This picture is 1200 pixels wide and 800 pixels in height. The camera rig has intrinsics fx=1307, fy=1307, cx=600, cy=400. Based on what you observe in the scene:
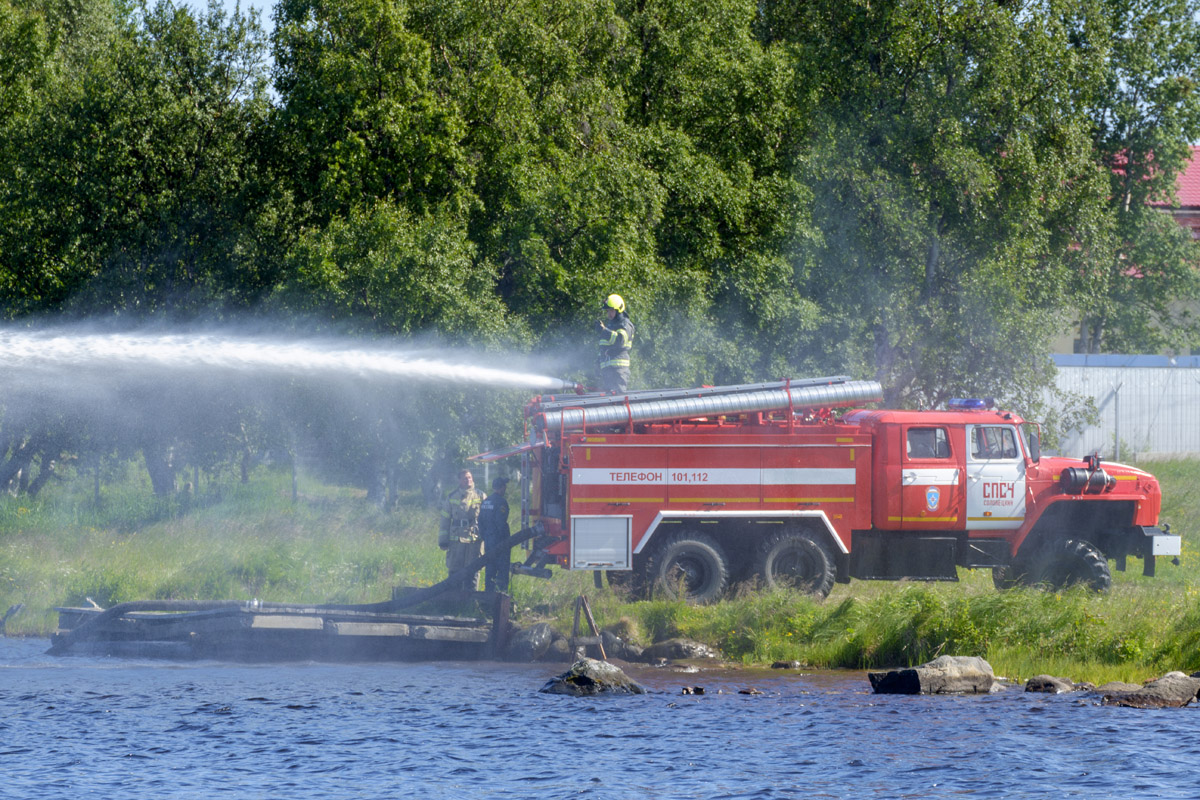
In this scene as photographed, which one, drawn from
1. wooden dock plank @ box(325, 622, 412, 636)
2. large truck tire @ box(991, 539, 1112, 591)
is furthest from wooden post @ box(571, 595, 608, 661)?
large truck tire @ box(991, 539, 1112, 591)

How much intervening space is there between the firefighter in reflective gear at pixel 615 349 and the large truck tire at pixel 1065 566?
6139 mm

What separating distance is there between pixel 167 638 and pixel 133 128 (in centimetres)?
1410

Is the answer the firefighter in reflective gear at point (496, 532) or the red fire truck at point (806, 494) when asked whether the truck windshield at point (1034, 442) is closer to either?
the red fire truck at point (806, 494)

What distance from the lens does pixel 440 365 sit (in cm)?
2319

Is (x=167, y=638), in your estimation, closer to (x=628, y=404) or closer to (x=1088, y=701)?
(x=628, y=404)

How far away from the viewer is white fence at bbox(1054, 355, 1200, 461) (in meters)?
35.6

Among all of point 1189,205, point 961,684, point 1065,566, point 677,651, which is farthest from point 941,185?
point 1189,205

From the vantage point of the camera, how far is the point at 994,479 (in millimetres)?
18016

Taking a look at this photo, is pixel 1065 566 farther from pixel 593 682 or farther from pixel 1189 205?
pixel 1189 205

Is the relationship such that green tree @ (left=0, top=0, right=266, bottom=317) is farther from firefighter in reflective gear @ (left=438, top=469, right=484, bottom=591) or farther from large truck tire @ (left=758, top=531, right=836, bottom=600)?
large truck tire @ (left=758, top=531, right=836, bottom=600)

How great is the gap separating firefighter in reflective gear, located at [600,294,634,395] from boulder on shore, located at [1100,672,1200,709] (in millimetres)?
7309

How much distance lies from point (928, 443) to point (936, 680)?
4.48 meters

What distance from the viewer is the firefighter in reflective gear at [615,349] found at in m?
17.9

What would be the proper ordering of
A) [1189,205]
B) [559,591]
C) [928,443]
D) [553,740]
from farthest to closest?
[1189,205], [559,591], [928,443], [553,740]
